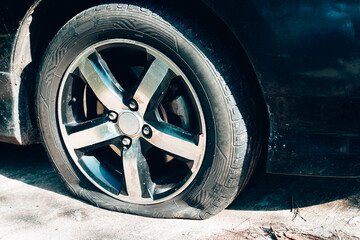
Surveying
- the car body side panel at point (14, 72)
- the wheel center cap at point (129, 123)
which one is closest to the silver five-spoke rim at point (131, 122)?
the wheel center cap at point (129, 123)

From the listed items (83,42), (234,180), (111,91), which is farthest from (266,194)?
(83,42)

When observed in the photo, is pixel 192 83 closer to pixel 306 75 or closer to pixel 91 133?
pixel 306 75

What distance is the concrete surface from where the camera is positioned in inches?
80.4

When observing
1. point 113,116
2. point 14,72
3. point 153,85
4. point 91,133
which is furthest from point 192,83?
point 14,72

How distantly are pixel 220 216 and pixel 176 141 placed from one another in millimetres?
466

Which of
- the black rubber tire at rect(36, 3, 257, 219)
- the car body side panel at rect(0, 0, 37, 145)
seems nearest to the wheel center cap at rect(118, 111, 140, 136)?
the black rubber tire at rect(36, 3, 257, 219)

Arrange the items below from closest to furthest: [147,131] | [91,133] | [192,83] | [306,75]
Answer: [306,75]
[192,83]
[147,131]
[91,133]

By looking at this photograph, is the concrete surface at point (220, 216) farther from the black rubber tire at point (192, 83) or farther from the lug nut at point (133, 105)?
the lug nut at point (133, 105)

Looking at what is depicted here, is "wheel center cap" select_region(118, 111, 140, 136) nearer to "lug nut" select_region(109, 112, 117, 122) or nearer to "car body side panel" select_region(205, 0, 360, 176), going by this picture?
"lug nut" select_region(109, 112, 117, 122)

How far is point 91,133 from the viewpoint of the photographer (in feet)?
7.24

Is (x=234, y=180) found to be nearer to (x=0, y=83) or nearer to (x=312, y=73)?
(x=312, y=73)

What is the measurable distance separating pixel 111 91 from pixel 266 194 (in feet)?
3.32

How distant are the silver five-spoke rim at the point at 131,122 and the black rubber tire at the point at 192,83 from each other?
4cm

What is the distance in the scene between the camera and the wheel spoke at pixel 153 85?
6.52ft
